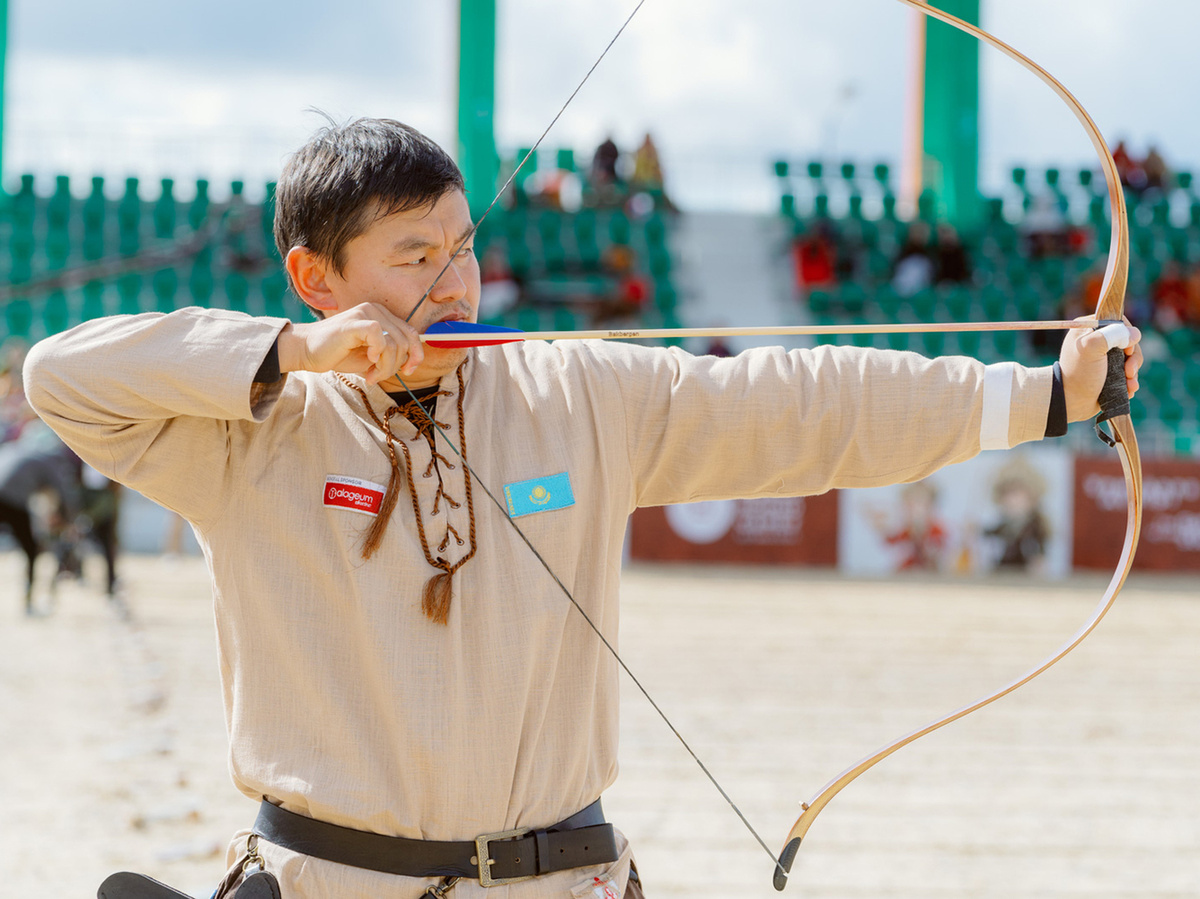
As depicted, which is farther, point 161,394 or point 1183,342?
point 1183,342

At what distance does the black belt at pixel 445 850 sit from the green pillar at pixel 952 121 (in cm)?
1269

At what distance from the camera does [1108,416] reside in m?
1.27

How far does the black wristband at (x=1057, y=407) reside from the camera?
1264 mm

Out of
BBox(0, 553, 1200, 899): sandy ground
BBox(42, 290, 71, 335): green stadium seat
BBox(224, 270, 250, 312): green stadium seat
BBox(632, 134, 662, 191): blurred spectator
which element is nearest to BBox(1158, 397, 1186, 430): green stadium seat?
BBox(0, 553, 1200, 899): sandy ground

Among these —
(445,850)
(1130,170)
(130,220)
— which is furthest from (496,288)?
(445,850)

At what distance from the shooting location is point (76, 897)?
2756 millimetres

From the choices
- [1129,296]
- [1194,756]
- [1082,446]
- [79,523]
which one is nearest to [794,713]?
[1194,756]

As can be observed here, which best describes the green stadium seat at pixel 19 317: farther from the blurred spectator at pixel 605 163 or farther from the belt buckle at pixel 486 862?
the belt buckle at pixel 486 862

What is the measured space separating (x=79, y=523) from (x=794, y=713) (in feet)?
14.4

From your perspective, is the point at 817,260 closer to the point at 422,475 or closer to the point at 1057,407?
the point at 1057,407

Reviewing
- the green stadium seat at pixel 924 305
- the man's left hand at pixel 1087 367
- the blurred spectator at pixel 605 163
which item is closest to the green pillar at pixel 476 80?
the blurred spectator at pixel 605 163

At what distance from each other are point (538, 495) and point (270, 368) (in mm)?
285

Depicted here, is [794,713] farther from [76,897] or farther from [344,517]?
[344,517]

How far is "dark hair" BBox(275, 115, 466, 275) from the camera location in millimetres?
1268
